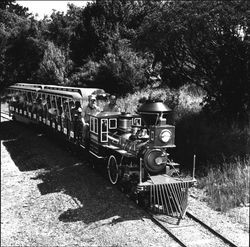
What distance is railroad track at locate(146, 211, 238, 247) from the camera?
759 centimetres

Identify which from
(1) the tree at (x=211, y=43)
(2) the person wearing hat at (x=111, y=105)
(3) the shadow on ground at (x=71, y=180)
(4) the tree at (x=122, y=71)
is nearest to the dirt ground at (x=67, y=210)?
(3) the shadow on ground at (x=71, y=180)

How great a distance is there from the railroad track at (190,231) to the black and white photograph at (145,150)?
0.09 feet

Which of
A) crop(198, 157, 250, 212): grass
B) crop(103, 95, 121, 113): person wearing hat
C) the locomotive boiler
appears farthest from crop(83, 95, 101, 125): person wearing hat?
crop(198, 157, 250, 212): grass

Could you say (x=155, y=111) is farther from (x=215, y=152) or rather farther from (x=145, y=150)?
(x=215, y=152)

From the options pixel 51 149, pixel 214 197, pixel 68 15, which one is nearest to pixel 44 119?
pixel 51 149

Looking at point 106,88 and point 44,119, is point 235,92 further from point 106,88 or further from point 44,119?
point 106,88

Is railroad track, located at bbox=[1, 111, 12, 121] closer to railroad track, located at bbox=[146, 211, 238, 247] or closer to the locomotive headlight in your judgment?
the locomotive headlight

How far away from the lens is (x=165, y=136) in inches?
368

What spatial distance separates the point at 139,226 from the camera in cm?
832

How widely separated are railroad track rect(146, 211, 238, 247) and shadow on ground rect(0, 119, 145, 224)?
0.68 m

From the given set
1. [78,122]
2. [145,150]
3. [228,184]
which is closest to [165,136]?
[145,150]

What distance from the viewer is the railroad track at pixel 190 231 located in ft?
24.9

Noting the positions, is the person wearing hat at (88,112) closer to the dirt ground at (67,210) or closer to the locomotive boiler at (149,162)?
the dirt ground at (67,210)

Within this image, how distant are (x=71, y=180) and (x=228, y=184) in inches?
198
